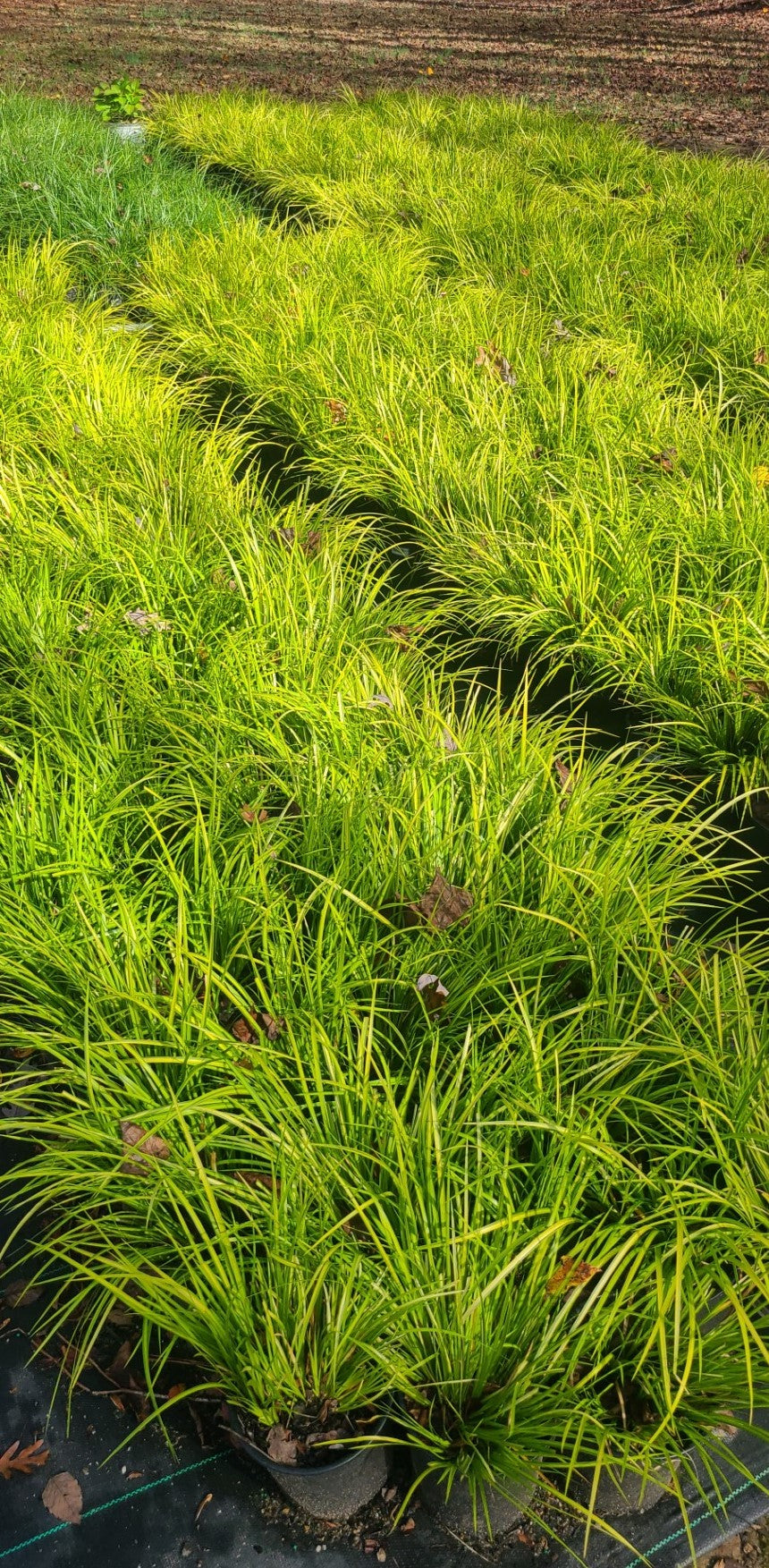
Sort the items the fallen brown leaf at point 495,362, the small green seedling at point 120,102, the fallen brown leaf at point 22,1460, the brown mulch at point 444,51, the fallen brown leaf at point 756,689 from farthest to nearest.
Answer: the brown mulch at point 444,51 → the small green seedling at point 120,102 → the fallen brown leaf at point 495,362 → the fallen brown leaf at point 756,689 → the fallen brown leaf at point 22,1460

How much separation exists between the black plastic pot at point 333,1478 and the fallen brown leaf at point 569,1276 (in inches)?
9.6

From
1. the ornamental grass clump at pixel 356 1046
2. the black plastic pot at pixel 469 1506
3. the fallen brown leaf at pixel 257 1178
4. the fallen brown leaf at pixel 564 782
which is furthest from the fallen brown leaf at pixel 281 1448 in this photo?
the fallen brown leaf at pixel 564 782

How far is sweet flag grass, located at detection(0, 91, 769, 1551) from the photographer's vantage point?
1284 millimetres

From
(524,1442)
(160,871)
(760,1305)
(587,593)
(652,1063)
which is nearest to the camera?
(524,1442)

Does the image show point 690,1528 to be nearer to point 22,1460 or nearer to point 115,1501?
point 115,1501

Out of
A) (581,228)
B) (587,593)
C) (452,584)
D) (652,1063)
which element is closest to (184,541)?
(452,584)

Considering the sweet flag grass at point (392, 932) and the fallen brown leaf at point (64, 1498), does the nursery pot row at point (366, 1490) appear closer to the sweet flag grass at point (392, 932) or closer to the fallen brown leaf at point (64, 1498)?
the sweet flag grass at point (392, 932)

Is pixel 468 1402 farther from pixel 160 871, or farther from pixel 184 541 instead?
pixel 184 541

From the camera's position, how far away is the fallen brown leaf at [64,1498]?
1363 mm

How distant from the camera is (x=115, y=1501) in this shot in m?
1.38

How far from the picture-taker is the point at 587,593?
8.32 feet

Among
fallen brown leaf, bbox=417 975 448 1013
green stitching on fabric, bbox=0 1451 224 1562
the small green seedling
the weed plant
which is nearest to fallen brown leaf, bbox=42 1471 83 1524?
green stitching on fabric, bbox=0 1451 224 1562

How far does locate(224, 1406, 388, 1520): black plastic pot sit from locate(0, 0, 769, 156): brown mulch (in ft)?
24.7

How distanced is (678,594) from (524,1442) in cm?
184
